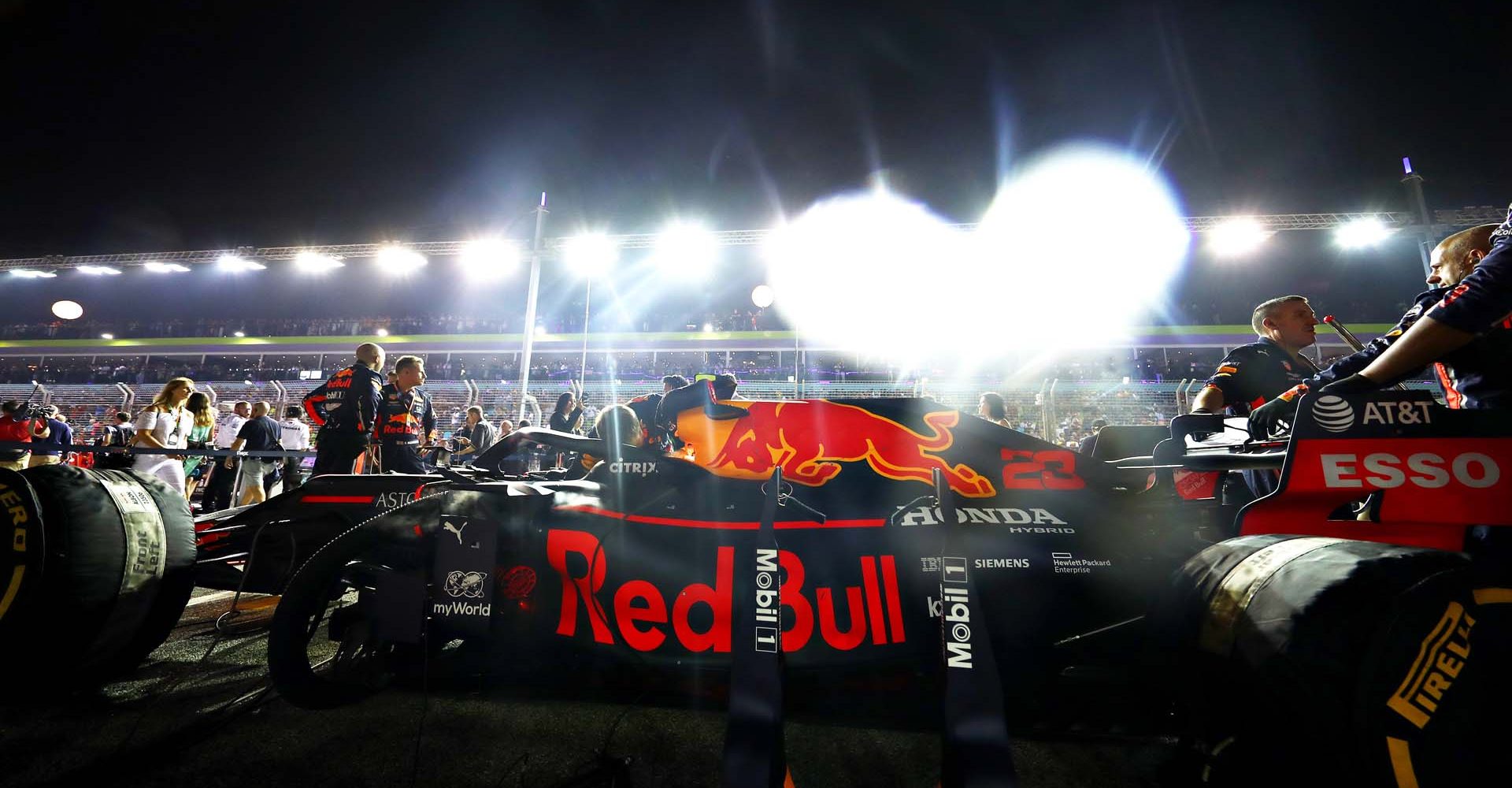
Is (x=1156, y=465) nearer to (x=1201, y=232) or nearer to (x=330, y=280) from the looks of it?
(x=1201, y=232)

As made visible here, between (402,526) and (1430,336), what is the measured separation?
3.18 metres

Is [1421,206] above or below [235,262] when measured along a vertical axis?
below

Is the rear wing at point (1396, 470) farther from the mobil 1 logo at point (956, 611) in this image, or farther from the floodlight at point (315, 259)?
the floodlight at point (315, 259)

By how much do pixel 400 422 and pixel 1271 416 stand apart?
6149 mm

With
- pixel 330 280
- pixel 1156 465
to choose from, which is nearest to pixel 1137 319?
pixel 1156 465

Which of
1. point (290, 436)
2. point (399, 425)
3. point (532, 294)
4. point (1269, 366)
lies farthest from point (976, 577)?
point (532, 294)

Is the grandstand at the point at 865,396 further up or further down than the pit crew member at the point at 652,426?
further up

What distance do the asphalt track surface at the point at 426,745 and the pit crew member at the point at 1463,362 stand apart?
1.17m

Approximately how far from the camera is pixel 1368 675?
37.1 inches

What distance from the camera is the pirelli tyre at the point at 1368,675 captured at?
3.04 ft

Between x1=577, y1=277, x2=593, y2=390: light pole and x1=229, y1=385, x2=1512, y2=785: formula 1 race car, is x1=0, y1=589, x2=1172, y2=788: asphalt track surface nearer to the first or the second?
x1=229, y1=385, x2=1512, y2=785: formula 1 race car

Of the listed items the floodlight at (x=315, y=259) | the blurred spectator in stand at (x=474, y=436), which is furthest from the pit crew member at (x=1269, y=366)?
the floodlight at (x=315, y=259)

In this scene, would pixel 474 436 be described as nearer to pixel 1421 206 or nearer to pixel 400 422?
pixel 400 422

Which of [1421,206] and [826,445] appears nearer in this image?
[826,445]
